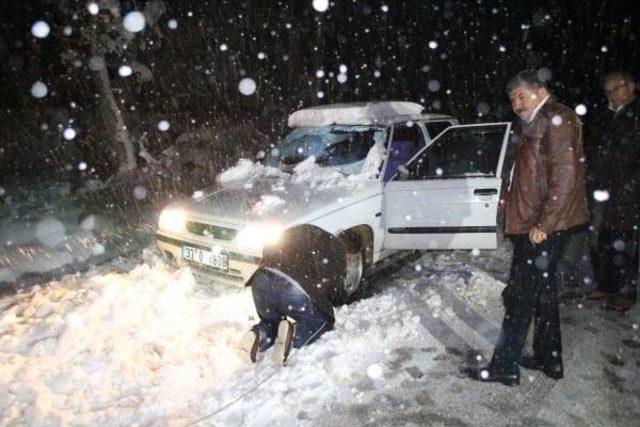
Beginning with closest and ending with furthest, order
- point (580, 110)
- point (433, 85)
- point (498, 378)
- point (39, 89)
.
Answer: point (498, 378)
point (580, 110)
point (433, 85)
point (39, 89)

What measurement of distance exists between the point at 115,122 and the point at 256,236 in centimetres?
801

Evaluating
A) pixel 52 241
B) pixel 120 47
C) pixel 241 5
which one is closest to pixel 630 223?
pixel 52 241

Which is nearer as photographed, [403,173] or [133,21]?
[403,173]

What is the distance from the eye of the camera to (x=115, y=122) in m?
10.4

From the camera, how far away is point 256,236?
3857 millimetres

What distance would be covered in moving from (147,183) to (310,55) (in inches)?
385

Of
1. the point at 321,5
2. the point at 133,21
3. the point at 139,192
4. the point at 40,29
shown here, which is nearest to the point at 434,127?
the point at 139,192

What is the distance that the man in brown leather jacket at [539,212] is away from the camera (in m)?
2.68

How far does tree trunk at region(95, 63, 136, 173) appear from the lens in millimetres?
10164

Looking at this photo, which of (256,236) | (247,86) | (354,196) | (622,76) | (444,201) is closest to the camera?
(622,76)

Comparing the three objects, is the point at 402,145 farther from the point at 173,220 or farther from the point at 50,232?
the point at 50,232

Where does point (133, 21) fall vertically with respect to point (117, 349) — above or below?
above

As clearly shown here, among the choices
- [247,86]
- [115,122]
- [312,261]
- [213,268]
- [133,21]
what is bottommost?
[213,268]

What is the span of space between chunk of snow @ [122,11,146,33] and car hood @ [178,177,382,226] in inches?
289
